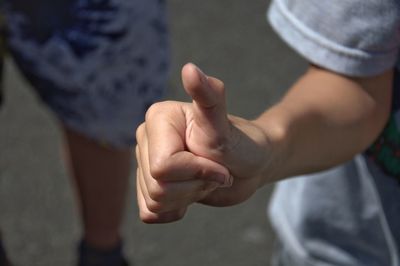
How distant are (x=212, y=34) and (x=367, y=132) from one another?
1.81 metres

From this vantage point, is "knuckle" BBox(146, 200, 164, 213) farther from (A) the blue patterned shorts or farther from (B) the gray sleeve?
(A) the blue patterned shorts

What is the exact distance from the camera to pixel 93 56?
169 centimetres

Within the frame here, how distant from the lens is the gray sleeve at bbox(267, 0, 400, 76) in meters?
0.97

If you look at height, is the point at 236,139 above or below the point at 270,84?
above

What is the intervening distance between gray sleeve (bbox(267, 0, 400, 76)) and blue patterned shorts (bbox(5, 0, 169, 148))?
65 cm

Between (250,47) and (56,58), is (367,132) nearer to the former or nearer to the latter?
(56,58)

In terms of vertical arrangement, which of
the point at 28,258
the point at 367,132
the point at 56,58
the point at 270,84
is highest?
the point at 367,132

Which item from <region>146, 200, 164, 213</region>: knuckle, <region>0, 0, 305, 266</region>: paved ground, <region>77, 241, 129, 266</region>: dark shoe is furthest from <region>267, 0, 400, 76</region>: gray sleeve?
<region>0, 0, 305, 266</region>: paved ground

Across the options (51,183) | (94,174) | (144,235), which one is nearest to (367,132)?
(94,174)

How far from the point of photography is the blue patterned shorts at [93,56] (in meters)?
1.65

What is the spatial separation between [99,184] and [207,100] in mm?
1169

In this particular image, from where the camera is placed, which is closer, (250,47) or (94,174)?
(94,174)

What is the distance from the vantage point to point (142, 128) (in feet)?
2.85

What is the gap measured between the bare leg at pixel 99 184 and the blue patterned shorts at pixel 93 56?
0.24ft
